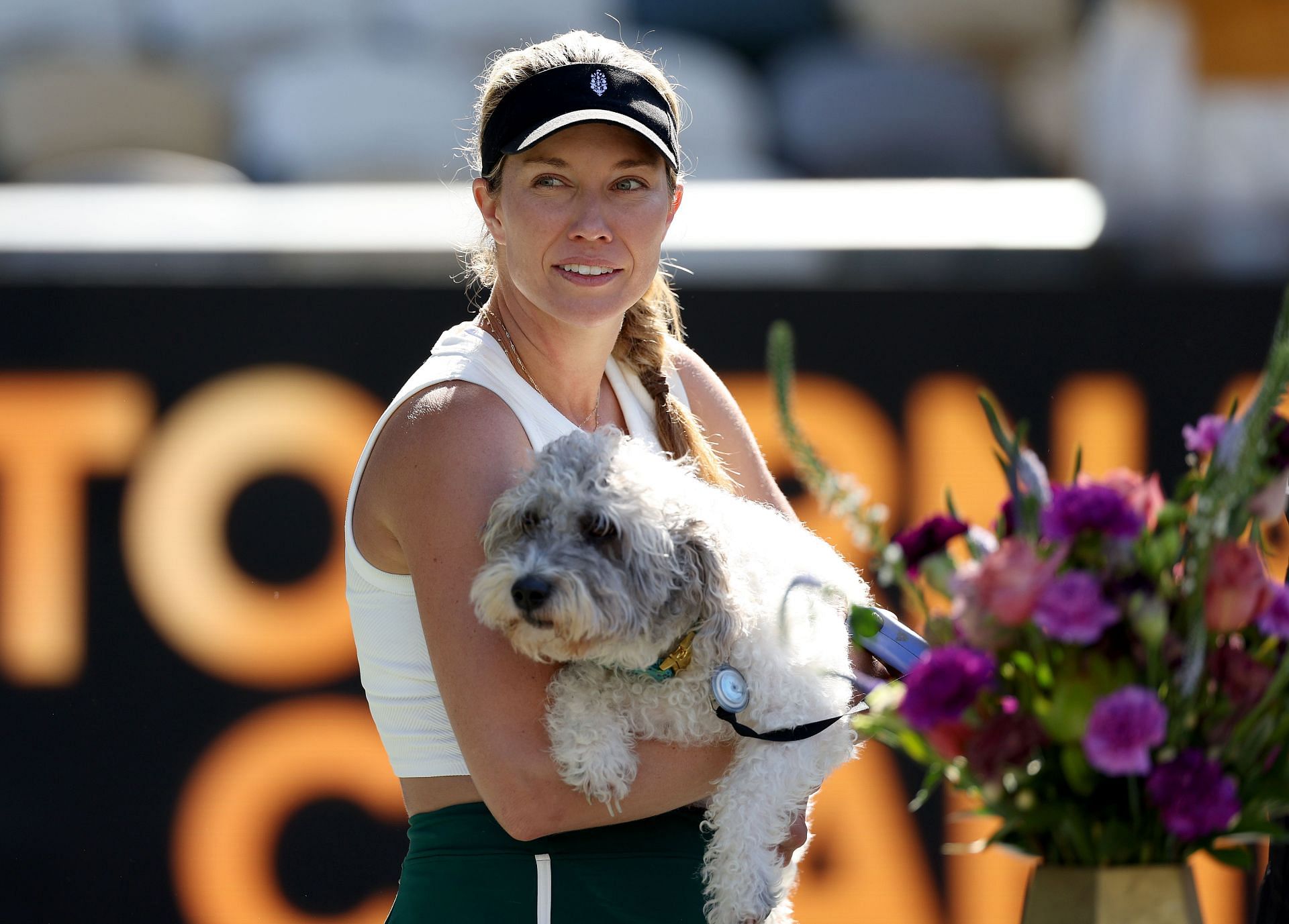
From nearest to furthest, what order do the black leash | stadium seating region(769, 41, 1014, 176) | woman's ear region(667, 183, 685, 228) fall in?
the black leash < woman's ear region(667, 183, 685, 228) < stadium seating region(769, 41, 1014, 176)

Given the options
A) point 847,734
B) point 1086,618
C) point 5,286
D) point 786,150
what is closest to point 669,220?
point 847,734

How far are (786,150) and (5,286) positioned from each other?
2523mm

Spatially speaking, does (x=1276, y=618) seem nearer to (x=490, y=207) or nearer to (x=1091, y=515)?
(x=1091, y=515)

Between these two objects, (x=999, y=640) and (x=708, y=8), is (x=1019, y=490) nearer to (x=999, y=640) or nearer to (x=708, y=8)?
(x=999, y=640)

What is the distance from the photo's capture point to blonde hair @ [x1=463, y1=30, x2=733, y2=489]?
222 cm

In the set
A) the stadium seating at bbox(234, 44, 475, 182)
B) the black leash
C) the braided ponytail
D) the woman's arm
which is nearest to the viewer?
the woman's arm

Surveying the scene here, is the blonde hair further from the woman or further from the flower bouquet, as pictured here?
the flower bouquet

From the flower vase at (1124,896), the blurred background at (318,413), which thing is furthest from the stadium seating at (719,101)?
the flower vase at (1124,896)

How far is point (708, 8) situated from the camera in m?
5.30

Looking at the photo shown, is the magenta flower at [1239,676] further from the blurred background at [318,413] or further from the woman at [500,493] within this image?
the blurred background at [318,413]

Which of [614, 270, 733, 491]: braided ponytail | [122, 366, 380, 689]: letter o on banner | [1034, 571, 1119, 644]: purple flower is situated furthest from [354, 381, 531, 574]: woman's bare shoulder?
[122, 366, 380, 689]: letter o on banner

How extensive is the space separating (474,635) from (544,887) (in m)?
0.35

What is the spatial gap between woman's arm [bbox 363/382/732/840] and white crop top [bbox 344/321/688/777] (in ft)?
0.13

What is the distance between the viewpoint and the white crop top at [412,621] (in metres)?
2.11
